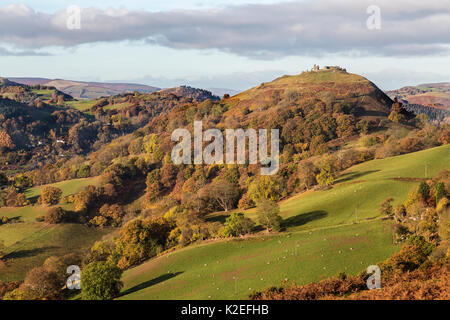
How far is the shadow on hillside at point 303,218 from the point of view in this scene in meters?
63.6

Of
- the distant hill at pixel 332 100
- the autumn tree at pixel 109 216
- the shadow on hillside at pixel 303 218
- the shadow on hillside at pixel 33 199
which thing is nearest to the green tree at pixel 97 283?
the shadow on hillside at pixel 303 218

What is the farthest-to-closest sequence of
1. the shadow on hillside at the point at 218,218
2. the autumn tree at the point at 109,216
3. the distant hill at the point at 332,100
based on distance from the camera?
the distant hill at the point at 332,100 < the autumn tree at the point at 109,216 < the shadow on hillside at the point at 218,218

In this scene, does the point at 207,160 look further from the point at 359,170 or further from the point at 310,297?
the point at 310,297

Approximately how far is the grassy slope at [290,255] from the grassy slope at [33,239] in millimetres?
34324

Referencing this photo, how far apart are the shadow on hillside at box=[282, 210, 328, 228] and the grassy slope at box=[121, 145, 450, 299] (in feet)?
0.10

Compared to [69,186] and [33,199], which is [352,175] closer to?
[33,199]

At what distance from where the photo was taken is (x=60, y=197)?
127 m

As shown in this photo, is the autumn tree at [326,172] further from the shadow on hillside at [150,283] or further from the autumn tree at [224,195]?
the shadow on hillside at [150,283]

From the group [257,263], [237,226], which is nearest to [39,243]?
[237,226]

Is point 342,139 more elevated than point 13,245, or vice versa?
point 342,139

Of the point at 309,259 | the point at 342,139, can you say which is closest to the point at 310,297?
the point at 309,259
